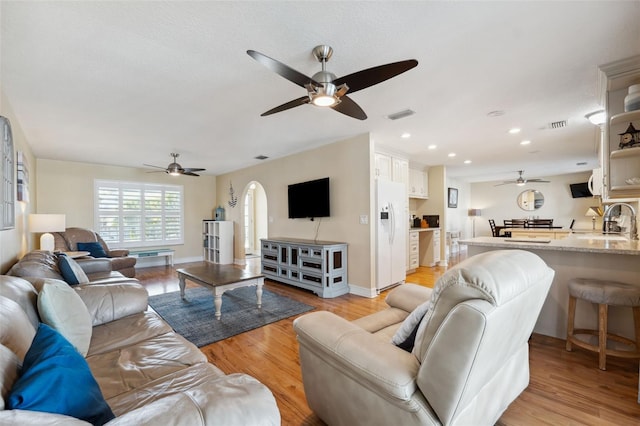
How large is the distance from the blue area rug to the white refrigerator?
54.5 inches

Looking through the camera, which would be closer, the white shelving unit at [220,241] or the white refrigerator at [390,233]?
the white refrigerator at [390,233]

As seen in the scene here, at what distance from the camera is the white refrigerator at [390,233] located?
4238 mm

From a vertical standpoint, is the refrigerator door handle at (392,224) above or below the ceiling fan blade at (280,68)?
below

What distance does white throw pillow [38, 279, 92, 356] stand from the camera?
1.41m

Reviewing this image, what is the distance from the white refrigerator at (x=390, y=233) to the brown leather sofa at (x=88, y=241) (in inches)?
160

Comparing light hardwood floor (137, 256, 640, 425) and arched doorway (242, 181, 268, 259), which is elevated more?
arched doorway (242, 181, 268, 259)

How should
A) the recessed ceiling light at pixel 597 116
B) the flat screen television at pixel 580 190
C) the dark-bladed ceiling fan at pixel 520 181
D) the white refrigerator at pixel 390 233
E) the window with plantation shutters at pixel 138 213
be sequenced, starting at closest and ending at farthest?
the recessed ceiling light at pixel 597 116, the white refrigerator at pixel 390 233, the window with plantation shutters at pixel 138 213, the dark-bladed ceiling fan at pixel 520 181, the flat screen television at pixel 580 190

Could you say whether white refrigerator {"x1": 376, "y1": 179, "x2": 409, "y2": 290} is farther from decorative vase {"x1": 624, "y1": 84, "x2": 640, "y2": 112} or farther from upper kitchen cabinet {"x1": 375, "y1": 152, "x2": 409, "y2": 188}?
decorative vase {"x1": 624, "y1": 84, "x2": 640, "y2": 112}

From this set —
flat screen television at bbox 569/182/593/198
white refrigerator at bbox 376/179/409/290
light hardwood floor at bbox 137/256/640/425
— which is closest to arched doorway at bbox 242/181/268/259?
white refrigerator at bbox 376/179/409/290

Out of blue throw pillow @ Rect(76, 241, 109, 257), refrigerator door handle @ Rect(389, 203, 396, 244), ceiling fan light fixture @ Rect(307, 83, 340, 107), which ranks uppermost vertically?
ceiling fan light fixture @ Rect(307, 83, 340, 107)

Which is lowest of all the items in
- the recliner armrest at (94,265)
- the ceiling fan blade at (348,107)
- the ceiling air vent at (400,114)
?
the recliner armrest at (94,265)

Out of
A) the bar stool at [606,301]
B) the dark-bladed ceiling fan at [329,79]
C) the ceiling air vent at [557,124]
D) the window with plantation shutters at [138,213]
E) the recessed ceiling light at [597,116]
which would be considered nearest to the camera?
the dark-bladed ceiling fan at [329,79]

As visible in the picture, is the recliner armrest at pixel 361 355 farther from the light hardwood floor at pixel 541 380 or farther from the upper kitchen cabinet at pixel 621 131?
the upper kitchen cabinet at pixel 621 131

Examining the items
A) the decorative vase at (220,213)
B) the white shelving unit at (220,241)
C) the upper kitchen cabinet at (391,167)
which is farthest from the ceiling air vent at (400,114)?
the decorative vase at (220,213)
